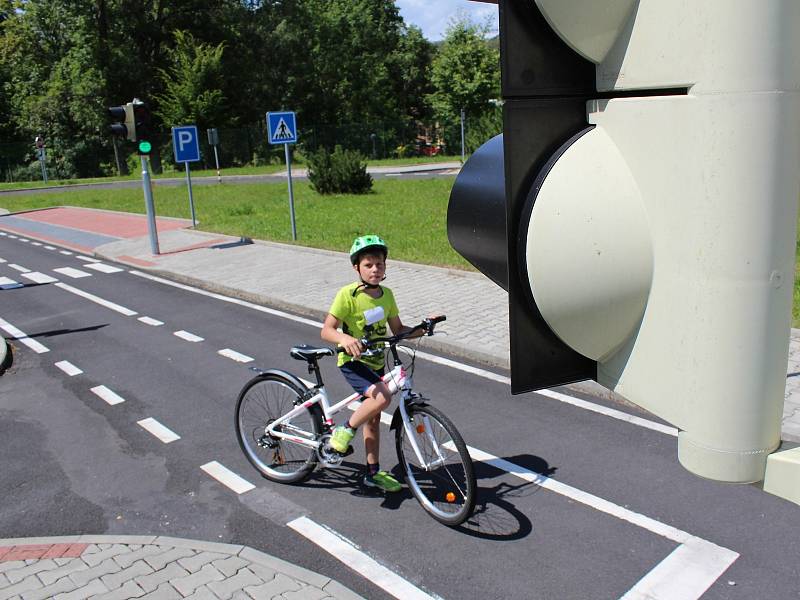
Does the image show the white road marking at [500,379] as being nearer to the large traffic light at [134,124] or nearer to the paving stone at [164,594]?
the paving stone at [164,594]

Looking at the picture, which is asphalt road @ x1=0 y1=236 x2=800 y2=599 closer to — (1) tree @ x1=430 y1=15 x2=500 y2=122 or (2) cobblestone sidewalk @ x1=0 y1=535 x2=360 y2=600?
(2) cobblestone sidewalk @ x1=0 y1=535 x2=360 y2=600

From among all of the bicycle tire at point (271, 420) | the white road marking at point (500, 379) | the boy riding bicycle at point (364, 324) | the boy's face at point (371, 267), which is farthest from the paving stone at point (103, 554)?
the white road marking at point (500, 379)

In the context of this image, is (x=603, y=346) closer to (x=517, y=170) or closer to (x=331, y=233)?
(x=517, y=170)

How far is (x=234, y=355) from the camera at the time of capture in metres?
8.94

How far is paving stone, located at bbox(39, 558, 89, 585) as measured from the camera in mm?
4148

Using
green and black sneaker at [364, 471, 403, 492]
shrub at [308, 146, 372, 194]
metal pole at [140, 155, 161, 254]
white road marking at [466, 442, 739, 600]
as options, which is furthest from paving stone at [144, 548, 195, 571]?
shrub at [308, 146, 372, 194]

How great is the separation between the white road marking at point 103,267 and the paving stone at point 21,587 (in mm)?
12309

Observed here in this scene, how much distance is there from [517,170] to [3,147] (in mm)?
61005

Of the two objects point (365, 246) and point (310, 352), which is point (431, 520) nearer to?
point (310, 352)

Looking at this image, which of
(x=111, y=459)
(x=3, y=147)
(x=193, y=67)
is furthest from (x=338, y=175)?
(x=3, y=147)

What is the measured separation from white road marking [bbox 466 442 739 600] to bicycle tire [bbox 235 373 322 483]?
4.03 feet

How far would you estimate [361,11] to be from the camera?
6038 centimetres

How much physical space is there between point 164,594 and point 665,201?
3.80 meters

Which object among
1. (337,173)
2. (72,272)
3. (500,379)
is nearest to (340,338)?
(500,379)
